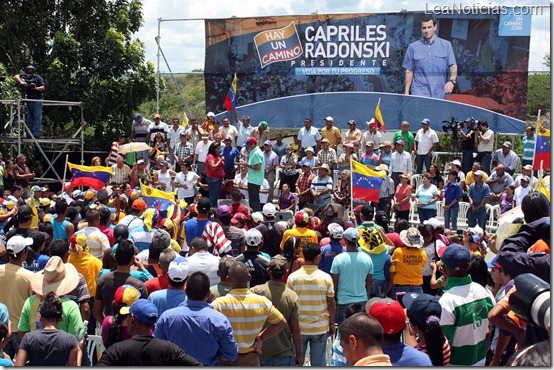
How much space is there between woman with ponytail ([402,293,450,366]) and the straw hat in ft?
10.3

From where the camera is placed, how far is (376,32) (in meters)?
21.5

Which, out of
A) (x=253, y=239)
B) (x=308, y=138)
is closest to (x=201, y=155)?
(x=308, y=138)

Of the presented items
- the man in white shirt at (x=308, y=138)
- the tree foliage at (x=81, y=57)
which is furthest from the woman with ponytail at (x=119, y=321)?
the tree foliage at (x=81, y=57)

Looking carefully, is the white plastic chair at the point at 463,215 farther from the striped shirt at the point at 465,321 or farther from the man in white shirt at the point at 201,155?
the striped shirt at the point at 465,321

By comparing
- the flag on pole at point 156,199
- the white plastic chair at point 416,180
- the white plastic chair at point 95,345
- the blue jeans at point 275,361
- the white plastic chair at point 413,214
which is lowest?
the white plastic chair at point 413,214

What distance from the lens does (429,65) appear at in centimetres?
2114

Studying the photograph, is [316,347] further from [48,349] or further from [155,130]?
[155,130]

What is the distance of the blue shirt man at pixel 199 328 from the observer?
18.5 feet

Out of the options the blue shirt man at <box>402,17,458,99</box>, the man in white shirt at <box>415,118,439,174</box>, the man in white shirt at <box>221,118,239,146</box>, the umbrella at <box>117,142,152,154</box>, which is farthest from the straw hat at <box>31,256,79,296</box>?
the blue shirt man at <box>402,17,458,99</box>

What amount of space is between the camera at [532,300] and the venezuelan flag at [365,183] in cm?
1013

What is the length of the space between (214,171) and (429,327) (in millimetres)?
11729

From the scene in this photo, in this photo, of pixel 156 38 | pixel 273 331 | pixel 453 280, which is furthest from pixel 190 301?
pixel 156 38

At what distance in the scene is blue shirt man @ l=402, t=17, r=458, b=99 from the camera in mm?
20938

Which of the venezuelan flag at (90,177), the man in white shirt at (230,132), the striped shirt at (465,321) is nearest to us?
the striped shirt at (465,321)
